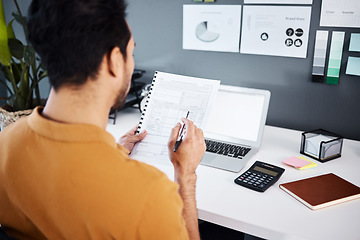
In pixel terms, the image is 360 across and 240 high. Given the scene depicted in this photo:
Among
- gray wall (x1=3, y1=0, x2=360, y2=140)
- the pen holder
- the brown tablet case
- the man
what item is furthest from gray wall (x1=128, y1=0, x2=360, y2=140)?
the man

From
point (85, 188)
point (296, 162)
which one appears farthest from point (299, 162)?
point (85, 188)

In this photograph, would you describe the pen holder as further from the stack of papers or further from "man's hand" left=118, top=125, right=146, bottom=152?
"man's hand" left=118, top=125, right=146, bottom=152

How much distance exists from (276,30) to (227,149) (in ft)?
1.98

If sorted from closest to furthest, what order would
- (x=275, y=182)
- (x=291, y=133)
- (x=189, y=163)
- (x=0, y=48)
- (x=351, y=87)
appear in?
(x=189, y=163) < (x=275, y=182) < (x=0, y=48) < (x=351, y=87) < (x=291, y=133)

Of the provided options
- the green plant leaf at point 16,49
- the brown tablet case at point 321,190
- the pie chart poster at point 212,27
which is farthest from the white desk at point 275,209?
the green plant leaf at point 16,49

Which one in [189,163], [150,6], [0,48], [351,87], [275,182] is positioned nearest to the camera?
[189,163]

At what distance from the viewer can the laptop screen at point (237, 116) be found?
146 centimetres

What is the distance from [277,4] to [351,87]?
485 mm

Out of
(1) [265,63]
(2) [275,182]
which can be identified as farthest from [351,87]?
(2) [275,182]

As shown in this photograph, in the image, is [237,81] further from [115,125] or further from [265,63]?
[115,125]

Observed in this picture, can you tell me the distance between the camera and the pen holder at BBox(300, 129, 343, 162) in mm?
1328

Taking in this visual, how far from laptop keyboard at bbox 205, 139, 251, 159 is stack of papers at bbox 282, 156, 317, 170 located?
6.3 inches

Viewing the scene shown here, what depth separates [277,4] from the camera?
1.55 metres

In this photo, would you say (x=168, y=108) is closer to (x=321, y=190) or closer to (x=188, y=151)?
(x=188, y=151)
